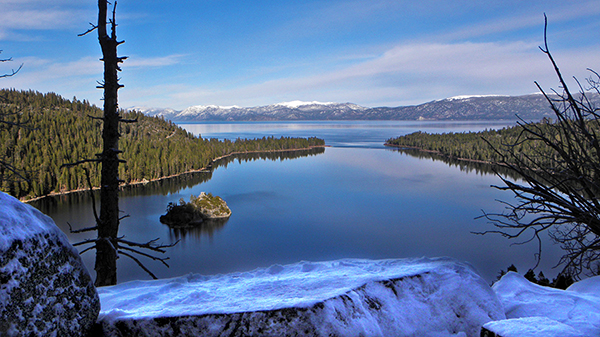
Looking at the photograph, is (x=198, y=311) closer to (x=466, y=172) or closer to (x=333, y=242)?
(x=333, y=242)

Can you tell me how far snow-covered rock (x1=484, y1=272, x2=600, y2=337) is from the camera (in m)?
2.94

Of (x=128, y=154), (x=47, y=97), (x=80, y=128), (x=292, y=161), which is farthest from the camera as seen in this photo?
(x=47, y=97)

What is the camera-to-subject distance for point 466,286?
4.05 meters

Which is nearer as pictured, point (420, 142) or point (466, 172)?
point (466, 172)

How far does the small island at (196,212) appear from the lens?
129ft

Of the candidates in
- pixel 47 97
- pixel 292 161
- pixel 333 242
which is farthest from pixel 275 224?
pixel 47 97

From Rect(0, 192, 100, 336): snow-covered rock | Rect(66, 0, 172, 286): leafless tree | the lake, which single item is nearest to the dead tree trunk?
Rect(66, 0, 172, 286): leafless tree

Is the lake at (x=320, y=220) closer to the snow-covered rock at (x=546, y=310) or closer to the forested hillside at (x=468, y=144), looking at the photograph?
the forested hillside at (x=468, y=144)

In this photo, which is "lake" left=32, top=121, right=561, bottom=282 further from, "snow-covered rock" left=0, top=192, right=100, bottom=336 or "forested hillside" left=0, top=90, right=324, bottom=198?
"snow-covered rock" left=0, top=192, right=100, bottom=336

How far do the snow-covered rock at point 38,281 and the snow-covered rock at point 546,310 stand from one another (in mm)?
3862

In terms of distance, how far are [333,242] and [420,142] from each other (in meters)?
108

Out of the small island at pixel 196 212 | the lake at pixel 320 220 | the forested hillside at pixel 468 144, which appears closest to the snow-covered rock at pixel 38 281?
the lake at pixel 320 220

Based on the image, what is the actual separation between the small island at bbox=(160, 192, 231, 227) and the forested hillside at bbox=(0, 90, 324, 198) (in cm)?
1063

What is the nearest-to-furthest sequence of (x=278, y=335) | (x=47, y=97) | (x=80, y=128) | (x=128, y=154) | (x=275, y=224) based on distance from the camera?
(x=278, y=335)
(x=275, y=224)
(x=128, y=154)
(x=80, y=128)
(x=47, y=97)
